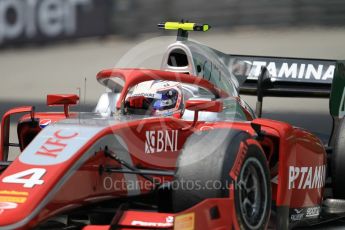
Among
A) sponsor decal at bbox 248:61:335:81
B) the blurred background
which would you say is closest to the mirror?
sponsor decal at bbox 248:61:335:81

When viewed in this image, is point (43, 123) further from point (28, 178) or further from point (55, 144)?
point (28, 178)

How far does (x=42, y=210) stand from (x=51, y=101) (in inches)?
44.6

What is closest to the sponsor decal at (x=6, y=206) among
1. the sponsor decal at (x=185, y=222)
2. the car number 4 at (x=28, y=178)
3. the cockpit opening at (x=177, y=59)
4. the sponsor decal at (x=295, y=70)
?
the car number 4 at (x=28, y=178)

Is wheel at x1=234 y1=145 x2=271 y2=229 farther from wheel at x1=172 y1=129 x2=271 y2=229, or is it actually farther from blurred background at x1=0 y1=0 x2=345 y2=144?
blurred background at x1=0 y1=0 x2=345 y2=144

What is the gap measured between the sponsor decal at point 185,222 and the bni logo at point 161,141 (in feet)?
2.87

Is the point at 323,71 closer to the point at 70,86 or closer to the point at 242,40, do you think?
the point at 242,40

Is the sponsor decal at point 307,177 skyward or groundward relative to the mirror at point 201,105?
groundward

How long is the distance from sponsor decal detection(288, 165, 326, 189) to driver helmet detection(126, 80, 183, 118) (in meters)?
0.89

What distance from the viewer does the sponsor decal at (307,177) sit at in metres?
5.12

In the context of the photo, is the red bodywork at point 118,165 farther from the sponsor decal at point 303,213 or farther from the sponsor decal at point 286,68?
the sponsor decal at point 286,68

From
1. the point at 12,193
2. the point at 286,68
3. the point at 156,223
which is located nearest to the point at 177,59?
the point at 286,68

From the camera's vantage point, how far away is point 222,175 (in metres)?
4.39

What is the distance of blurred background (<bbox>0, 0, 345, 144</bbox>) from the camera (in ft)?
32.3

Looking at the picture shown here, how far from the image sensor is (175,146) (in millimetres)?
5129
